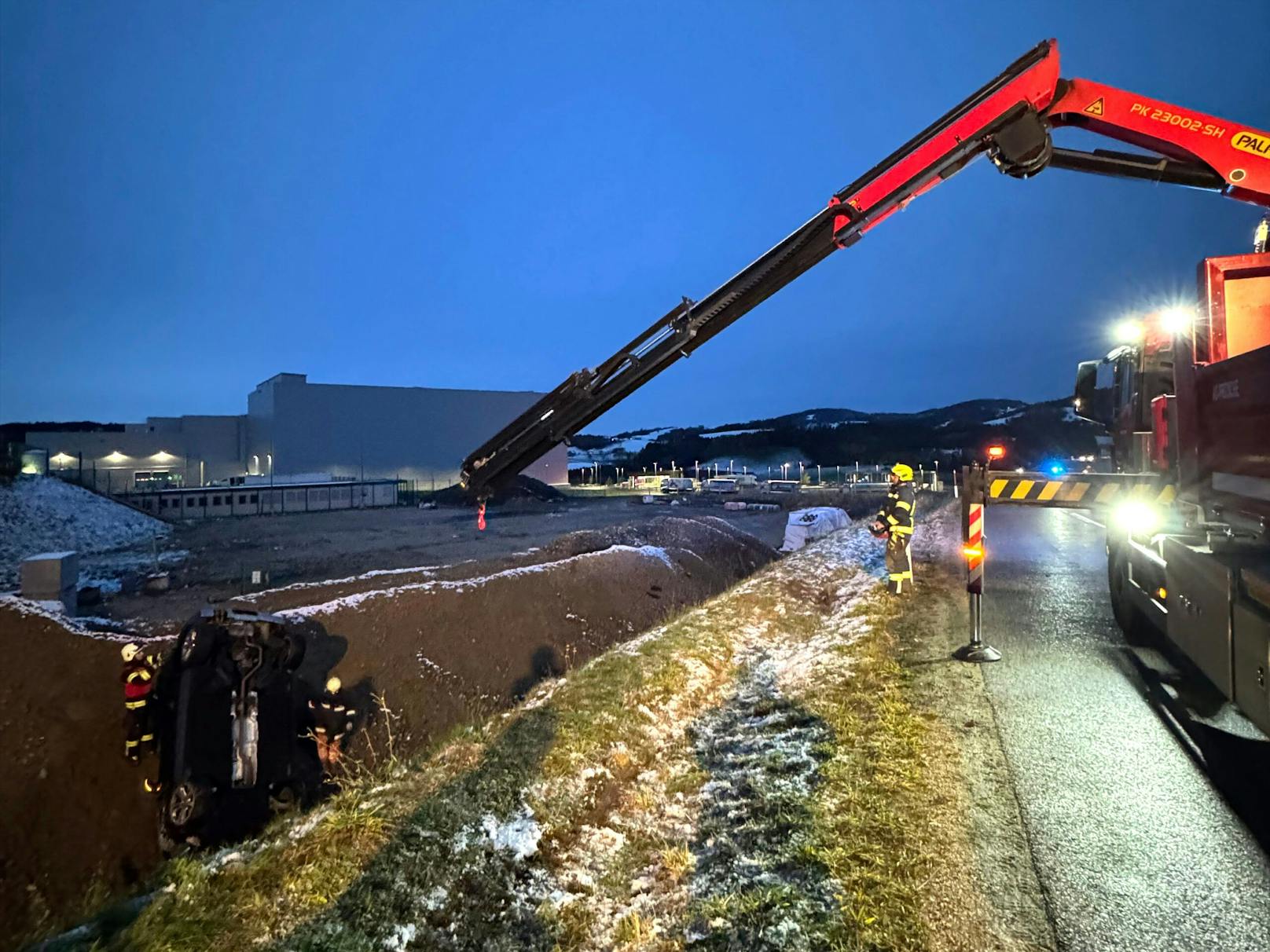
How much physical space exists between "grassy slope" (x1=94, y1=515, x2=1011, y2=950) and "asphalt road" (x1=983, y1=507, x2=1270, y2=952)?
0.49m

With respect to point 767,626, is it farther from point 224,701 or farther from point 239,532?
point 239,532

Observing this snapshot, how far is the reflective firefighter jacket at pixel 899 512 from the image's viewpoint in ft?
31.6

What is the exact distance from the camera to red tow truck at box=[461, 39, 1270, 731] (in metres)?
4.02

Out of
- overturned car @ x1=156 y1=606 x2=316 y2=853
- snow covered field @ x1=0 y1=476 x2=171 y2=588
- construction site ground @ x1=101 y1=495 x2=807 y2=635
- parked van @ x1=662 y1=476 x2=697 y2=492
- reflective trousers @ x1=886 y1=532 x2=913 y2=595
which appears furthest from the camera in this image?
parked van @ x1=662 y1=476 x2=697 y2=492

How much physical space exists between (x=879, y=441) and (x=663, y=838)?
86.3 m

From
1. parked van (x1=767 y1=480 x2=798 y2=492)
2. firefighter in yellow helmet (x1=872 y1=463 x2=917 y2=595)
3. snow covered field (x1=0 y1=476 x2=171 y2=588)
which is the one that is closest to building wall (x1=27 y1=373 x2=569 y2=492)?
parked van (x1=767 y1=480 x2=798 y2=492)

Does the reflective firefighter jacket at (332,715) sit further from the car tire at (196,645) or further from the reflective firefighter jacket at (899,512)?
the reflective firefighter jacket at (899,512)

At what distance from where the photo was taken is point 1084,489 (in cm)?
594

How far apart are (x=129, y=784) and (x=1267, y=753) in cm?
846

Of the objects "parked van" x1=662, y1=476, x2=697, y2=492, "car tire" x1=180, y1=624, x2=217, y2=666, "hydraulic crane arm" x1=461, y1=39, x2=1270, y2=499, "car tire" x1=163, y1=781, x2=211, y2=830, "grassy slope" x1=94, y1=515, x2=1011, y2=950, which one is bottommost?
"car tire" x1=163, y1=781, x2=211, y2=830

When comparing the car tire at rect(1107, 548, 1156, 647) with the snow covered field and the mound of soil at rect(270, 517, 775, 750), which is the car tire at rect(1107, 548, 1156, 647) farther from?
the snow covered field

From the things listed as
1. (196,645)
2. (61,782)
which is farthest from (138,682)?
(61,782)

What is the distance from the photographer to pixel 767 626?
8633 mm

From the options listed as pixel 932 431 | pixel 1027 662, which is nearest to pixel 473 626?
pixel 1027 662
